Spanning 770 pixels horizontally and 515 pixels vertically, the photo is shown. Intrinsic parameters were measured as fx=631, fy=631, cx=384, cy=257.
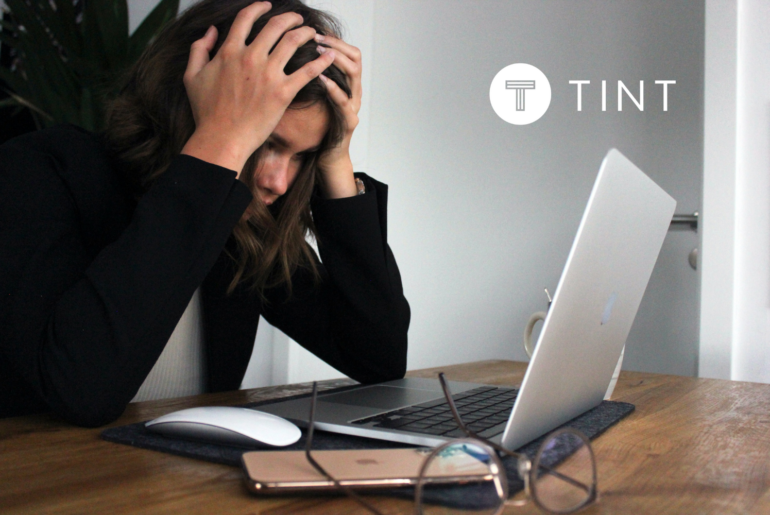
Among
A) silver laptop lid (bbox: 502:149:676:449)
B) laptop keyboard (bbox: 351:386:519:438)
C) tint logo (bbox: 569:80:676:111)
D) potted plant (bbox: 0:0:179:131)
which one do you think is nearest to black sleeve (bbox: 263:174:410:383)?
laptop keyboard (bbox: 351:386:519:438)

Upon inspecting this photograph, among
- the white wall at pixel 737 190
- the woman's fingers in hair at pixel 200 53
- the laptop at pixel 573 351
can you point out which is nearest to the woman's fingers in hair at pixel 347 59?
the woman's fingers in hair at pixel 200 53

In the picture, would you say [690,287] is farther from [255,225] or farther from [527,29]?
[255,225]

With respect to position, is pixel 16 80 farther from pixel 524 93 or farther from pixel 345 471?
pixel 345 471

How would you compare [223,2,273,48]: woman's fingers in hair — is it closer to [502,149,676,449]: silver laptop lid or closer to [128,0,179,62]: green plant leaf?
[502,149,676,449]: silver laptop lid

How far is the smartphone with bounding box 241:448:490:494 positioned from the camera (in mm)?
413

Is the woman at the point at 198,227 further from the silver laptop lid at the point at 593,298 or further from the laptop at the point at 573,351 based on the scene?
the silver laptop lid at the point at 593,298

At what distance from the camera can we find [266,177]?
0.90m

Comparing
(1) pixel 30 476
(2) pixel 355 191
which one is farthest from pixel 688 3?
(1) pixel 30 476

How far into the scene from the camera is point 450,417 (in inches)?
25.6

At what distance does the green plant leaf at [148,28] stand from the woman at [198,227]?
121cm

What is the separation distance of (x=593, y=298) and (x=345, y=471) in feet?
0.89

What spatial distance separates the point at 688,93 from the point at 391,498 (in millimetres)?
2336

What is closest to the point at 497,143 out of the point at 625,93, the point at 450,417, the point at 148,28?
the point at 625,93

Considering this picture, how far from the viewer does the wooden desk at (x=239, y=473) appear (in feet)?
1.35
